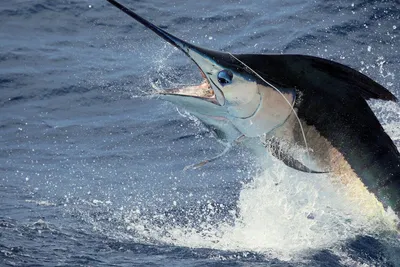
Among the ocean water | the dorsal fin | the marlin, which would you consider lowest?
the ocean water

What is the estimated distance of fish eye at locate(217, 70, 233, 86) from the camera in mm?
4869

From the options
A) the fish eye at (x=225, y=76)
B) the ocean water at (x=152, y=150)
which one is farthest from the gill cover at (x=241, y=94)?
the ocean water at (x=152, y=150)

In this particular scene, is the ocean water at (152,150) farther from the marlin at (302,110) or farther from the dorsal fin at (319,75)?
the dorsal fin at (319,75)

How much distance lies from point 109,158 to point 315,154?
147 inches

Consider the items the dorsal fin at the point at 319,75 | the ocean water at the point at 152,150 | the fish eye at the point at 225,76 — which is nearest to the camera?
the fish eye at the point at 225,76

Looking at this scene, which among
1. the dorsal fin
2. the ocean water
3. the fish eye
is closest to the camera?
the fish eye

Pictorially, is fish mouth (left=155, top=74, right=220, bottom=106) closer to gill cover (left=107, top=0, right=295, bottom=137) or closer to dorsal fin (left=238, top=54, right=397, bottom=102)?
gill cover (left=107, top=0, right=295, bottom=137)

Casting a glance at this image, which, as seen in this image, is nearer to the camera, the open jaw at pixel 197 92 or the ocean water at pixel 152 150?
the open jaw at pixel 197 92

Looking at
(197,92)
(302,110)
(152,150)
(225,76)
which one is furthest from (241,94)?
(152,150)

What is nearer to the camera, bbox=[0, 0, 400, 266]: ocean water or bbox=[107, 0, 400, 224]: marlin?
bbox=[107, 0, 400, 224]: marlin

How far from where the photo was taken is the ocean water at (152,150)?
560 centimetres

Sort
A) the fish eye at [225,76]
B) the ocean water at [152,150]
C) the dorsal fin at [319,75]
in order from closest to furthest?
the fish eye at [225,76] → the dorsal fin at [319,75] → the ocean water at [152,150]

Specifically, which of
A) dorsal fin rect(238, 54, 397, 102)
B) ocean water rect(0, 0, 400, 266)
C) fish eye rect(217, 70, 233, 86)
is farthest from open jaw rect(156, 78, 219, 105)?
ocean water rect(0, 0, 400, 266)

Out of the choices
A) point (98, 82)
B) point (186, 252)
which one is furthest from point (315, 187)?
point (98, 82)
